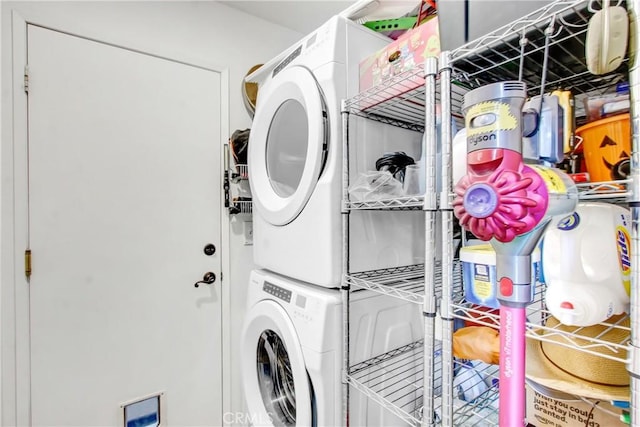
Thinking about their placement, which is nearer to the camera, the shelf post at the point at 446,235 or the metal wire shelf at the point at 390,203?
the shelf post at the point at 446,235

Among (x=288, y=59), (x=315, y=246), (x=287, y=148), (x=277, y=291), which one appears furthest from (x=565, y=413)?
(x=288, y=59)

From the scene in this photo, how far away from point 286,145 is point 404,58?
0.66 m

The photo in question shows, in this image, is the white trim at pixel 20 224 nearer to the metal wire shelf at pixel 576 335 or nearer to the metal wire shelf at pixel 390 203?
the metal wire shelf at pixel 390 203

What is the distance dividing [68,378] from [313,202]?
4.69ft

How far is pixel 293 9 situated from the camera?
197cm

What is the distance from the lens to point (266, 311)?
4.40 ft

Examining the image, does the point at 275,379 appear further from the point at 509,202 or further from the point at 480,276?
the point at 509,202

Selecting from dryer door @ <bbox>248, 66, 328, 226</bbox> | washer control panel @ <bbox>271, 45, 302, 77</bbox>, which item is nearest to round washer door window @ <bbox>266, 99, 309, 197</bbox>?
dryer door @ <bbox>248, 66, 328, 226</bbox>

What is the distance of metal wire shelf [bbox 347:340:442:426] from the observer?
117 centimetres

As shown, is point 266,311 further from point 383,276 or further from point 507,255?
point 507,255

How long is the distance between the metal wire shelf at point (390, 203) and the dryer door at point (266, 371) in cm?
52

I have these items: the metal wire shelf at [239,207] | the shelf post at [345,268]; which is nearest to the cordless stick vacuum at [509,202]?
the shelf post at [345,268]

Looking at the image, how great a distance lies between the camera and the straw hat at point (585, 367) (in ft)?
2.08

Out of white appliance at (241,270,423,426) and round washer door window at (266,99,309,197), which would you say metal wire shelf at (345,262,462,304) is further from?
round washer door window at (266,99,309,197)
